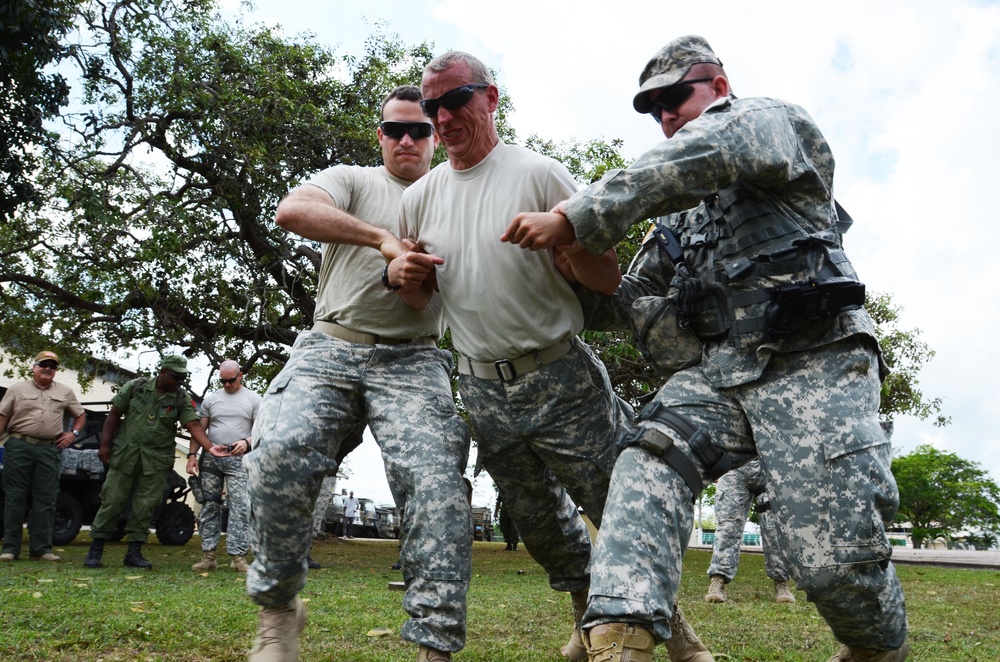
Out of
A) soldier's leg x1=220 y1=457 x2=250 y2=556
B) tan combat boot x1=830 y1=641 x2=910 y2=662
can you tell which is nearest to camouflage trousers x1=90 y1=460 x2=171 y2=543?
soldier's leg x1=220 y1=457 x2=250 y2=556

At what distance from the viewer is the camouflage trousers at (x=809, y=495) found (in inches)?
97.0

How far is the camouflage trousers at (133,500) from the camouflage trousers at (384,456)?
5969mm

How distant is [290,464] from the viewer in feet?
10.5

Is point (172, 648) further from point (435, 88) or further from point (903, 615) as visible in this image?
point (903, 615)

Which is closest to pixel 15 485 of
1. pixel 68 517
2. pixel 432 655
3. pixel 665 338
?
pixel 68 517

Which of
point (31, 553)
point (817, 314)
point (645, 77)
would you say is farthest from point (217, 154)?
point (817, 314)

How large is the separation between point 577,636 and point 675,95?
2.33 meters

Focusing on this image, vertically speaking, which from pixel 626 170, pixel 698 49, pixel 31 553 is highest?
pixel 698 49

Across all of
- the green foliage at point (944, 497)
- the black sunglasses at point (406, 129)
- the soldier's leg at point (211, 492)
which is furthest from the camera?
the green foliage at point (944, 497)

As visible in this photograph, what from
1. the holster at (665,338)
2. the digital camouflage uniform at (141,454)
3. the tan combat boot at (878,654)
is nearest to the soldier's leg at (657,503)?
the holster at (665,338)

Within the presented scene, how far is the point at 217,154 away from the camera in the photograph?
1385 cm

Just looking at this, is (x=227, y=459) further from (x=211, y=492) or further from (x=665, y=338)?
(x=665, y=338)

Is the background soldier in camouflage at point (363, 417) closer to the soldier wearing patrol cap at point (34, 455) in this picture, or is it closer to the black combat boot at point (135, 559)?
the black combat boot at point (135, 559)

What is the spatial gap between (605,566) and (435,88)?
1.83 m
